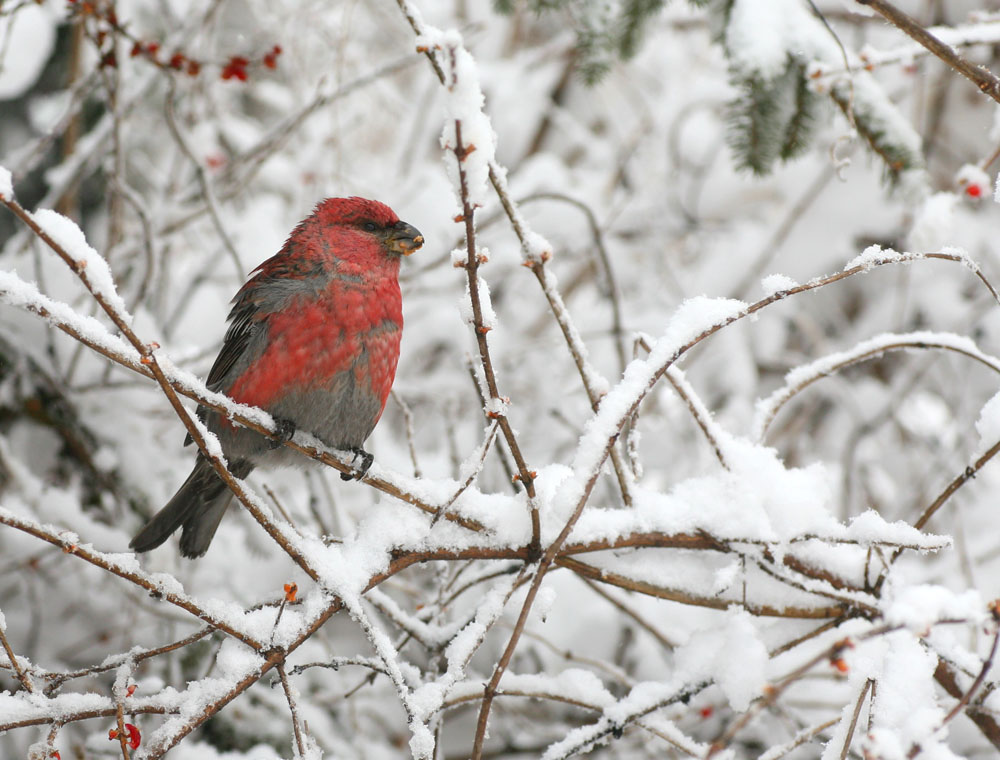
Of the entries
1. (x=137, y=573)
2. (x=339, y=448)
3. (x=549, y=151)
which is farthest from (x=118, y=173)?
(x=549, y=151)

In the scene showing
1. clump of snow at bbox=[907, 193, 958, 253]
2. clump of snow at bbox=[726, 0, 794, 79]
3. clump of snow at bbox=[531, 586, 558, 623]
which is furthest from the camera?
clump of snow at bbox=[726, 0, 794, 79]

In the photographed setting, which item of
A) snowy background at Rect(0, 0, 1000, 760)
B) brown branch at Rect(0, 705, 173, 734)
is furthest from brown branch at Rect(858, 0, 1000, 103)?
brown branch at Rect(0, 705, 173, 734)

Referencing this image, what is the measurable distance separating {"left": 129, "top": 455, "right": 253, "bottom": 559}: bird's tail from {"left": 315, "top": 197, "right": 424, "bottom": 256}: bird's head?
0.97 meters

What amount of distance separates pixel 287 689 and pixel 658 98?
638 centimetres

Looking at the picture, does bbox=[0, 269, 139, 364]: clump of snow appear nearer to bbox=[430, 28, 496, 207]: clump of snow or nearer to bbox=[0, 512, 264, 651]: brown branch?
bbox=[0, 512, 264, 651]: brown branch

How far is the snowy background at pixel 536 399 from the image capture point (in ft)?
5.75

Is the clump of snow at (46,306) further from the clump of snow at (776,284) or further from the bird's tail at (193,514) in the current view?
the bird's tail at (193,514)

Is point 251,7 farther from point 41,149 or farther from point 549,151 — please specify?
point 41,149

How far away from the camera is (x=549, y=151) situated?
7160mm

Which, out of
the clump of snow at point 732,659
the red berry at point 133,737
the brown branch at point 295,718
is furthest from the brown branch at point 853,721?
the red berry at point 133,737

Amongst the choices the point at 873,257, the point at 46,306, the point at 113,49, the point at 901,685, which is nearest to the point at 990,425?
the point at 873,257

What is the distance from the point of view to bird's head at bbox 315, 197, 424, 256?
316cm

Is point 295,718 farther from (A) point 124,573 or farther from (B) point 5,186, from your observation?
(B) point 5,186

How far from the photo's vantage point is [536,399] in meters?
5.10
